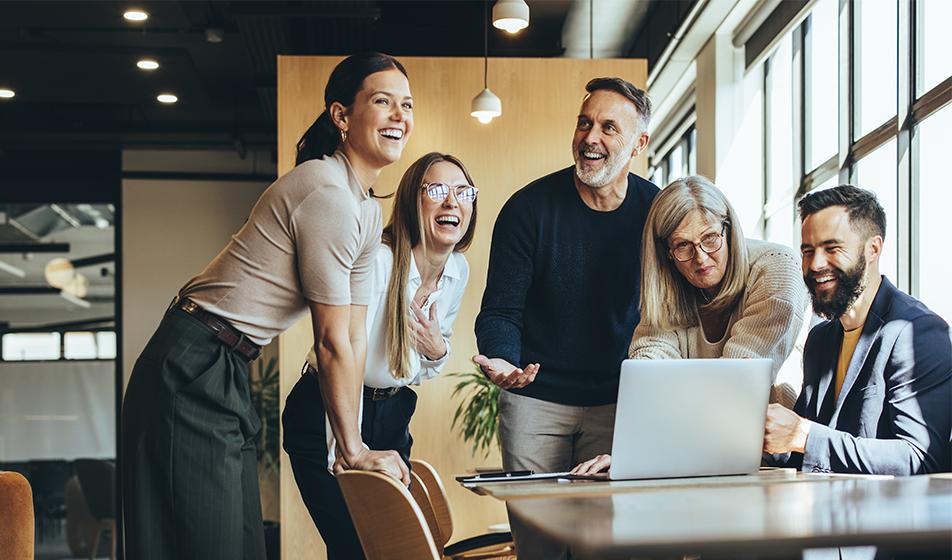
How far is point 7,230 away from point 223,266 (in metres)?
8.87

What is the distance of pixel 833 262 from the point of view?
9.02ft

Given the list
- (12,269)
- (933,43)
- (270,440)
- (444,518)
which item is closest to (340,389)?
(444,518)

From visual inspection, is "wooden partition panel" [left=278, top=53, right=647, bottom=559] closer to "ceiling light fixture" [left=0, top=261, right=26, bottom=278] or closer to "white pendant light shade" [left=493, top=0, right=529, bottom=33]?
"white pendant light shade" [left=493, top=0, right=529, bottom=33]

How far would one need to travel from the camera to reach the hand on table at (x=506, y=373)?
2.71 metres

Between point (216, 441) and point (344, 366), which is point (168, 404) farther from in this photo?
point (344, 366)

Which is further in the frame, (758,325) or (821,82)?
(821,82)

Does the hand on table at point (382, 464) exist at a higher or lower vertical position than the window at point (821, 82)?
lower

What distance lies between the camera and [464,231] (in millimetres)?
3471

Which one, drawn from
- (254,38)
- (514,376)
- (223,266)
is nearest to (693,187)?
(514,376)

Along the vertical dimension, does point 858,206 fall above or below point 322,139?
below

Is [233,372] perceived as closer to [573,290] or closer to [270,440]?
[573,290]

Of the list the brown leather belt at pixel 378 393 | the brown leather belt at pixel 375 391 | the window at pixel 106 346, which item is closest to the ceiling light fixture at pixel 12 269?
the window at pixel 106 346

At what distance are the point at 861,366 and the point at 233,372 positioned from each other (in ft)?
4.79

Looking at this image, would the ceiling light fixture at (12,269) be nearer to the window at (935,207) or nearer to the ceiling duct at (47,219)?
the ceiling duct at (47,219)
